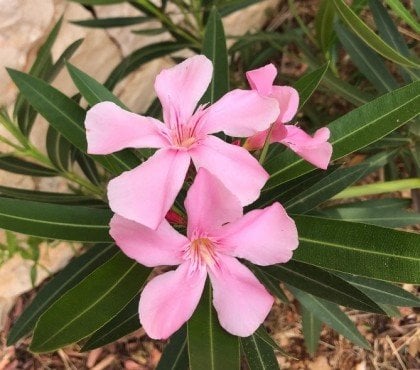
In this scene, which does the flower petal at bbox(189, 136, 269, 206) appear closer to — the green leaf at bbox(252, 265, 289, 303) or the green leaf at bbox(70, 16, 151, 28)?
the green leaf at bbox(252, 265, 289, 303)

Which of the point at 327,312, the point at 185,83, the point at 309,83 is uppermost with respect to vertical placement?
the point at 185,83

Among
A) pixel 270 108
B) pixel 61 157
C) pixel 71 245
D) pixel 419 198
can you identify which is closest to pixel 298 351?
pixel 419 198

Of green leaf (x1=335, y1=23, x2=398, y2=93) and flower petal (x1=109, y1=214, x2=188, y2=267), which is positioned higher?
flower petal (x1=109, y1=214, x2=188, y2=267)

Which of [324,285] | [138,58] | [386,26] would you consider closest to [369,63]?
[386,26]

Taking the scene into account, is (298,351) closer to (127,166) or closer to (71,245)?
(71,245)

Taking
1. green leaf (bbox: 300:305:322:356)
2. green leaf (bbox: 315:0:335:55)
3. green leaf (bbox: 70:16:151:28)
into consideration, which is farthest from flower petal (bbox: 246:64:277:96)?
green leaf (bbox: 300:305:322:356)

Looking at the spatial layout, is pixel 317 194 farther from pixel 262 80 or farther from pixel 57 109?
pixel 57 109

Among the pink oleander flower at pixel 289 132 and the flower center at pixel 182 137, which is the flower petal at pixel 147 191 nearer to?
the flower center at pixel 182 137
